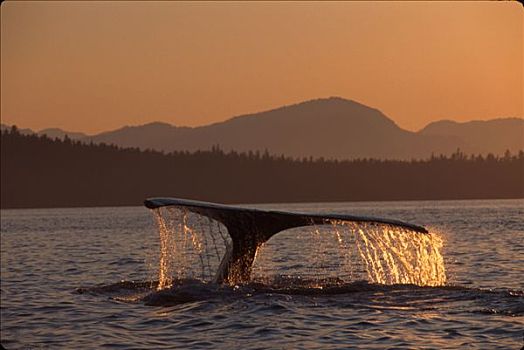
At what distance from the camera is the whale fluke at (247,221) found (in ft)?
66.8

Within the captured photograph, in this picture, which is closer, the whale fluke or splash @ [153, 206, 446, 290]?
the whale fluke

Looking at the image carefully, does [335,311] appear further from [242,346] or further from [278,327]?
[242,346]

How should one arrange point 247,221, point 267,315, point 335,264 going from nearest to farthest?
1. point 267,315
2. point 247,221
3. point 335,264

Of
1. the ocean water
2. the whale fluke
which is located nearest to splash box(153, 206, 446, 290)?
the whale fluke

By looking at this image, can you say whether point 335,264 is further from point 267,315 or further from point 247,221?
point 267,315

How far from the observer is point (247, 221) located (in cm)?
2134

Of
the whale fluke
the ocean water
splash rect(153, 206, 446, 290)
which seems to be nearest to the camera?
the ocean water

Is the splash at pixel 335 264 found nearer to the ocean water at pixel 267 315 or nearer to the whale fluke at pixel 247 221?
the whale fluke at pixel 247 221

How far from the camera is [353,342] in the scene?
1744 cm

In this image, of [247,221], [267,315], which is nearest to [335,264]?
[247,221]

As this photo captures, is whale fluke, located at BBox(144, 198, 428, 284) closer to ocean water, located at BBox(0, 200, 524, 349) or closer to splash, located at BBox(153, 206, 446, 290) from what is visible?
splash, located at BBox(153, 206, 446, 290)

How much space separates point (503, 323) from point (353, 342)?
11.2ft

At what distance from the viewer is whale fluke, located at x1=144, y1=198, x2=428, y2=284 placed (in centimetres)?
2038

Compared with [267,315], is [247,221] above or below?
above
